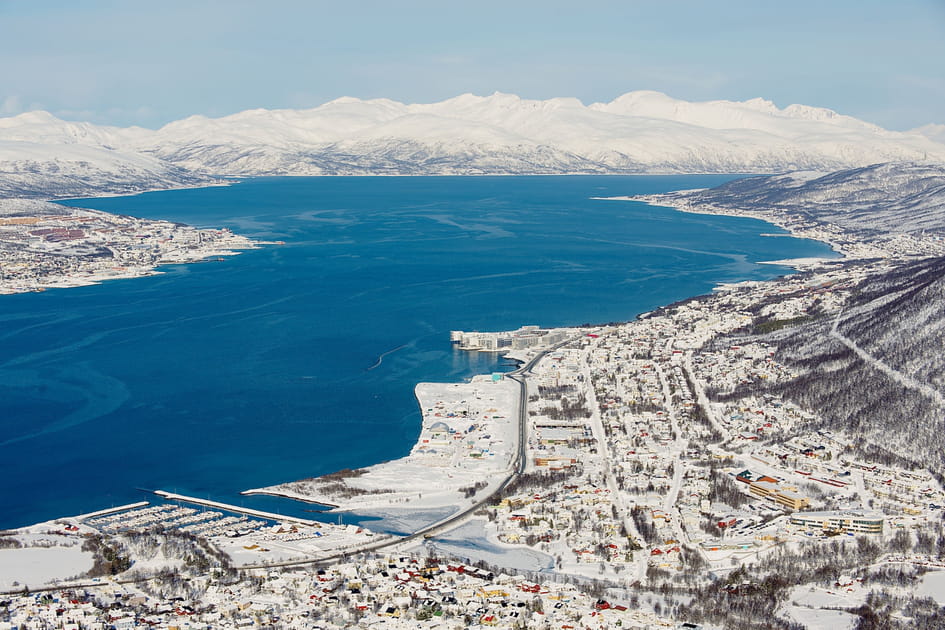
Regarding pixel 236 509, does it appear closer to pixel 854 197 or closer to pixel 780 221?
pixel 780 221

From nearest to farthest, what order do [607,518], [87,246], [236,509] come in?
1. [607,518]
2. [236,509]
3. [87,246]

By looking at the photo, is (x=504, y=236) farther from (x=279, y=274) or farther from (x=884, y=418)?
(x=884, y=418)

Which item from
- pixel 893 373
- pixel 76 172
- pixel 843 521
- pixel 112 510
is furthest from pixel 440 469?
pixel 76 172

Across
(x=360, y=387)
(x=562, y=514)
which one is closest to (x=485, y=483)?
(x=562, y=514)

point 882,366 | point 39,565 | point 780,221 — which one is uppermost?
point 780,221

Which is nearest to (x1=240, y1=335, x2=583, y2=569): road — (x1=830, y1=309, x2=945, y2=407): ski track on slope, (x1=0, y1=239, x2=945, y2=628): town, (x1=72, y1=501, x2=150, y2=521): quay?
(x1=0, y1=239, x2=945, y2=628): town

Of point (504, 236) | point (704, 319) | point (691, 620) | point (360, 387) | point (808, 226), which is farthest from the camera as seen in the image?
point (808, 226)

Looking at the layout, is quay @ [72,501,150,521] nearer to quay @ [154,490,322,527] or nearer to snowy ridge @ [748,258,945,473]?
quay @ [154,490,322,527]
